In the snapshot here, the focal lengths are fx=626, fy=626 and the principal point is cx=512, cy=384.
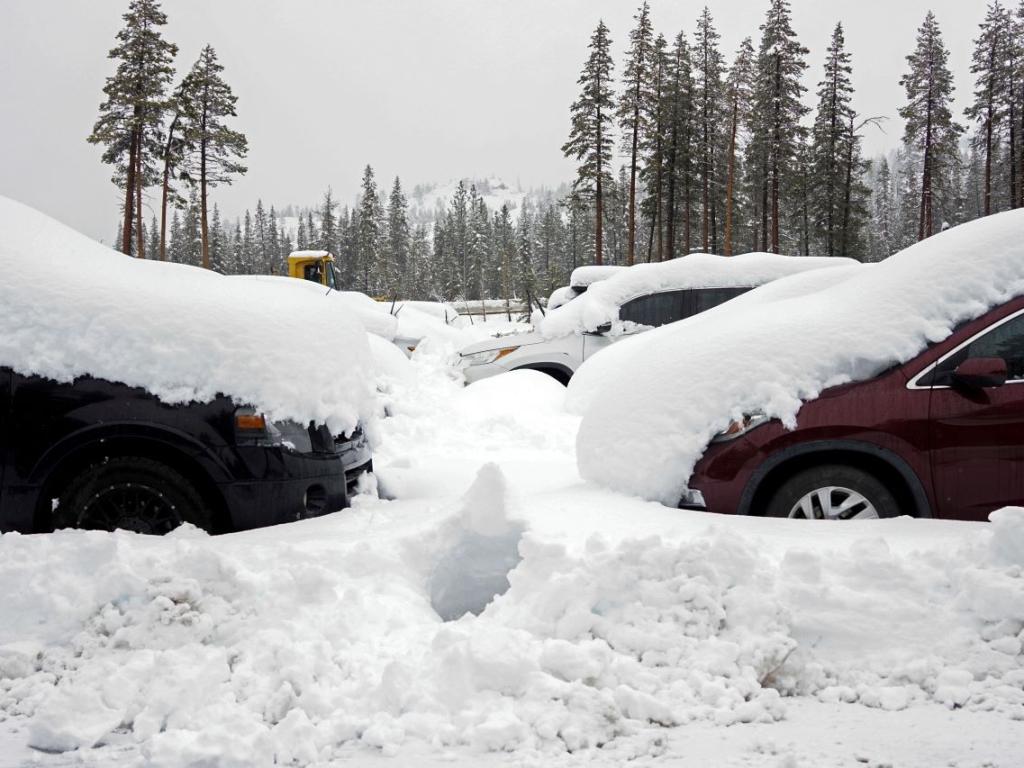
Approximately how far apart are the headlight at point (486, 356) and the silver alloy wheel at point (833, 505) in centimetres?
705

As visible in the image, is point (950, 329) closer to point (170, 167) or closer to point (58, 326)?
point (58, 326)

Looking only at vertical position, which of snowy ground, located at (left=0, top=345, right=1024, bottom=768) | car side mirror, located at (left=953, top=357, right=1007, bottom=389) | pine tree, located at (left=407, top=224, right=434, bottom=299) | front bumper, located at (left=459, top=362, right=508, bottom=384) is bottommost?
snowy ground, located at (left=0, top=345, right=1024, bottom=768)

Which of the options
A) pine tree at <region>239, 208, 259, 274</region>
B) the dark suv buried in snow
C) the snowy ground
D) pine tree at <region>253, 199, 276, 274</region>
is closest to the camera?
the snowy ground

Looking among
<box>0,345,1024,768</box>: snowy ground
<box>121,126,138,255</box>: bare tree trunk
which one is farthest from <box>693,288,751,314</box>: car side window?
<box>121,126,138,255</box>: bare tree trunk

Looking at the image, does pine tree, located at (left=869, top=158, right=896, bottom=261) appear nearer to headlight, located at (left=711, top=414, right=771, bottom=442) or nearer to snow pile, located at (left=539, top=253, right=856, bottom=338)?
snow pile, located at (left=539, top=253, right=856, bottom=338)

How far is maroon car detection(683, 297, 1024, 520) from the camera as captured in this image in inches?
136

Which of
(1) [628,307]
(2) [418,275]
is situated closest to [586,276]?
(1) [628,307]

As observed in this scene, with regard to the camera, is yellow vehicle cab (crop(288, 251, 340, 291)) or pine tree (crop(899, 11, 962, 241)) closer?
yellow vehicle cab (crop(288, 251, 340, 291))

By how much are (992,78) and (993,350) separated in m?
44.2

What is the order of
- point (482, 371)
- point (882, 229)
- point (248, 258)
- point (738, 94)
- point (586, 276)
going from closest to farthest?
1. point (482, 371)
2. point (586, 276)
3. point (738, 94)
4. point (882, 229)
5. point (248, 258)

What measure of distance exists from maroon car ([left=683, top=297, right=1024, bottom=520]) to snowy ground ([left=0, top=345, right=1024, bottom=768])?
29 centimetres

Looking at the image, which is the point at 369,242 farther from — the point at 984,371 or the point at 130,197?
the point at 984,371

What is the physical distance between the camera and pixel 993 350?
11.7 feet

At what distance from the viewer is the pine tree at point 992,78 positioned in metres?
35.0
